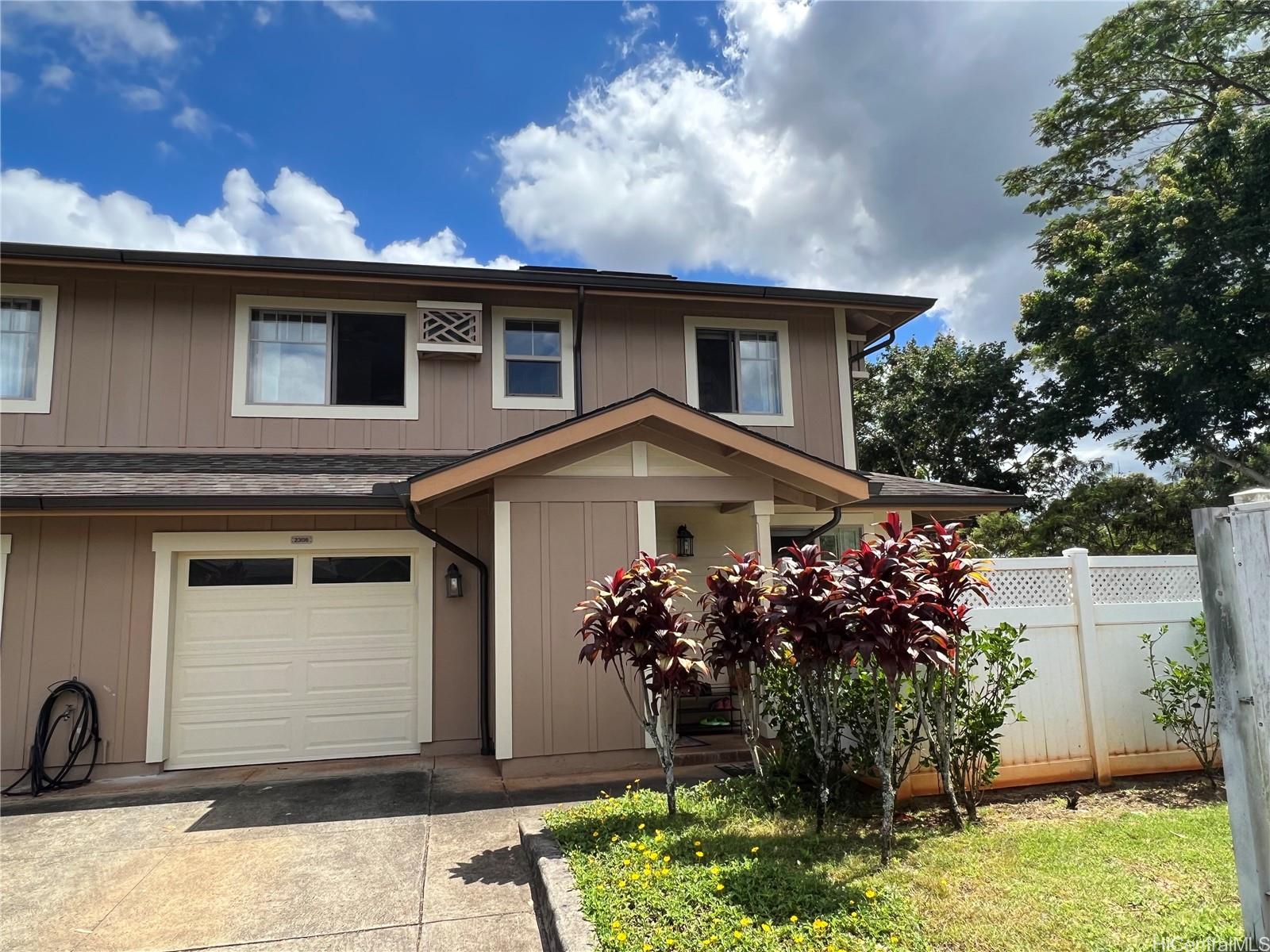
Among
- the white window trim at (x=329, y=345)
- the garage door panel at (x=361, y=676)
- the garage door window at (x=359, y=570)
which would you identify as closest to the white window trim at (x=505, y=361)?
the white window trim at (x=329, y=345)

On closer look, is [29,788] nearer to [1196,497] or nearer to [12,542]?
[12,542]

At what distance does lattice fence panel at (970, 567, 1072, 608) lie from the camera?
530 centimetres

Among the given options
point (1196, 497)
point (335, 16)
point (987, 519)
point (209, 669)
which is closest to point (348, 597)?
point (209, 669)

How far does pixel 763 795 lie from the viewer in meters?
5.05

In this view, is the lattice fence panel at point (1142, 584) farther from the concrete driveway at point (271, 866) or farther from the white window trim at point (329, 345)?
the white window trim at point (329, 345)

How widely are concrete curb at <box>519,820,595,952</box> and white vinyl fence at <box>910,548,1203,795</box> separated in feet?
9.35

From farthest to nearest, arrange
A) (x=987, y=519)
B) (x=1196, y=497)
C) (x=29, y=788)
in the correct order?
1. (x=987, y=519)
2. (x=1196, y=497)
3. (x=29, y=788)

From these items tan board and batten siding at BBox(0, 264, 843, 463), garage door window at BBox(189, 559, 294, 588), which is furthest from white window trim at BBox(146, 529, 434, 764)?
tan board and batten siding at BBox(0, 264, 843, 463)

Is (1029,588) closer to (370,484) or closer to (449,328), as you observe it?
(370,484)

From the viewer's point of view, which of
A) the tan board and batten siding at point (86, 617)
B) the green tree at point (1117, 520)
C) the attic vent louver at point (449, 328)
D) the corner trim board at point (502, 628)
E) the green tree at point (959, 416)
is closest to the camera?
the corner trim board at point (502, 628)

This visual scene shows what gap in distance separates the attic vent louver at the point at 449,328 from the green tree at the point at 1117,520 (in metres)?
13.5

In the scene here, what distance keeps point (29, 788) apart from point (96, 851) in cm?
249

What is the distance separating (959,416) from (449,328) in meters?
16.7

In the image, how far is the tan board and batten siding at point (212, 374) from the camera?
7695 millimetres
